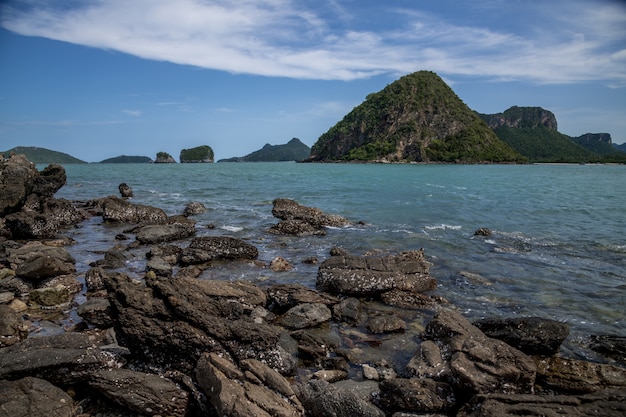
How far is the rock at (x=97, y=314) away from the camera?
969cm

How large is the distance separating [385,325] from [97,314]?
765 cm

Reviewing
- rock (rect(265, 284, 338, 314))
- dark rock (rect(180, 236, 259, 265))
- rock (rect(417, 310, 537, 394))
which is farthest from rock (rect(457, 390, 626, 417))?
dark rock (rect(180, 236, 259, 265))

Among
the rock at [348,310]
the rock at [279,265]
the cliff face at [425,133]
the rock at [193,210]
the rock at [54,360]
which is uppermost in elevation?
the cliff face at [425,133]

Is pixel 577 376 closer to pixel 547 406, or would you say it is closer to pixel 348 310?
pixel 547 406

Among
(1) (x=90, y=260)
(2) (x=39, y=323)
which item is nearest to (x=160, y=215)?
(1) (x=90, y=260)

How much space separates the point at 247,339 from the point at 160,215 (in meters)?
20.0

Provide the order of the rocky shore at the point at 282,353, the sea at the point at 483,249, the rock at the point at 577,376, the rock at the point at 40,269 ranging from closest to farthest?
the rocky shore at the point at 282,353 → the rock at the point at 577,376 → the sea at the point at 483,249 → the rock at the point at 40,269

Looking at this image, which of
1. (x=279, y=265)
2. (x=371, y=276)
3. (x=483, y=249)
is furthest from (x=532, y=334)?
(x=483, y=249)

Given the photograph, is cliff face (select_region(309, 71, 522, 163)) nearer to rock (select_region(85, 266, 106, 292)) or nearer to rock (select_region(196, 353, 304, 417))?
rock (select_region(85, 266, 106, 292))

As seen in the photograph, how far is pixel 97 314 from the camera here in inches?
385

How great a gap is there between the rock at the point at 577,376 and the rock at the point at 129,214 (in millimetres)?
22657

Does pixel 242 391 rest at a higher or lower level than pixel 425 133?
lower

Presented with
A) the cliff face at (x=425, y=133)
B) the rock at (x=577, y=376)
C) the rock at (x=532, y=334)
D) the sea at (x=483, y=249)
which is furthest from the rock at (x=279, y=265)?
the cliff face at (x=425, y=133)

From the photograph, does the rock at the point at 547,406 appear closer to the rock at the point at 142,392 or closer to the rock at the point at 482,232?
the rock at the point at 142,392
